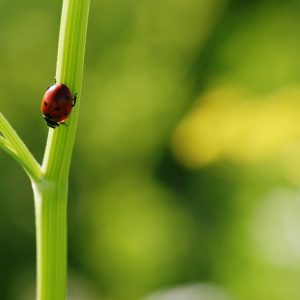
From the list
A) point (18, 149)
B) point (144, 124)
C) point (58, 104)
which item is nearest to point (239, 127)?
point (144, 124)

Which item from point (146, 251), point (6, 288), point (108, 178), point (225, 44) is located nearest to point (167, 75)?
point (225, 44)

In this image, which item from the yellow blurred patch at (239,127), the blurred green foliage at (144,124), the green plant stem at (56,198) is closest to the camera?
the green plant stem at (56,198)

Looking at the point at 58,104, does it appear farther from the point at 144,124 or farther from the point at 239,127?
the point at 144,124

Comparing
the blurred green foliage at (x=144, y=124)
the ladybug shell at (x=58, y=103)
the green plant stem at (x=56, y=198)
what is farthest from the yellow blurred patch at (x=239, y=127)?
the green plant stem at (x=56, y=198)

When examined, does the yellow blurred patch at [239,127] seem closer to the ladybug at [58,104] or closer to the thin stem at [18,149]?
the ladybug at [58,104]

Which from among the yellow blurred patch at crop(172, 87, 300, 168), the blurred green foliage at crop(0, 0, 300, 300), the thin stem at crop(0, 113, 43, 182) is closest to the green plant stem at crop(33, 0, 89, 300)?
the thin stem at crop(0, 113, 43, 182)

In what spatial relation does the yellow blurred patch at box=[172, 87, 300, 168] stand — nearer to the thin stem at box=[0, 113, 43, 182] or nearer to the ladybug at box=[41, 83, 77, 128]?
the ladybug at box=[41, 83, 77, 128]
